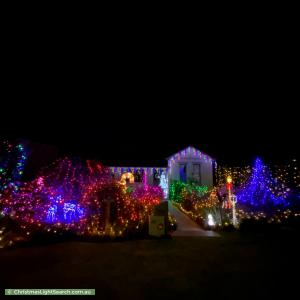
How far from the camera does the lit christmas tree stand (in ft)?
45.0

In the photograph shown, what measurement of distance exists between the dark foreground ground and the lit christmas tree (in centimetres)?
512

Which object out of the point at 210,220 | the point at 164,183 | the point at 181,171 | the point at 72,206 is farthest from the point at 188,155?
the point at 72,206

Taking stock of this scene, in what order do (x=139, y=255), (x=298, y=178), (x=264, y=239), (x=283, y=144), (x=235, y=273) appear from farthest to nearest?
(x=283, y=144), (x=298, y=178), (x=264, y=239), (x=139, y=255), (x=235, y=273)

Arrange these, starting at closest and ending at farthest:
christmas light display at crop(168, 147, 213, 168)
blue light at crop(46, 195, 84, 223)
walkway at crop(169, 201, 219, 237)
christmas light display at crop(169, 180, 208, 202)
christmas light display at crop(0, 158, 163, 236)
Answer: christmas light display at crop(0, 158, 163, 236) → blue light at crop(46, 195, 84, 223) → walkway at crop(169, 201, 219, 237) → christmas light display at crop(169, 180, 208, 202) → christmas light display at crop(168, 147, 213, 168)

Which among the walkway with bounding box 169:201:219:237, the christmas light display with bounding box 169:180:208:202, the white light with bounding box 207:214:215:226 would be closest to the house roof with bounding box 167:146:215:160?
the christmas light display with bounding box 169:180:208:202

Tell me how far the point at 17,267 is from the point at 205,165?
1758cm

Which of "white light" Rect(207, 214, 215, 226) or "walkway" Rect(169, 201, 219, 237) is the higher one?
"white light" Rect(207, 214, 215, 226)

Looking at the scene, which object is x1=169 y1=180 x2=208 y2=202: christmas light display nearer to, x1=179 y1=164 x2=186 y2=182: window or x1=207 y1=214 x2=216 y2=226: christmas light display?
x1=179 y1=164 x2=186 y2=182: window

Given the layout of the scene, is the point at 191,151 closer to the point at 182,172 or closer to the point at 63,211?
the point at 182,172

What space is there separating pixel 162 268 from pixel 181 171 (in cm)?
1600

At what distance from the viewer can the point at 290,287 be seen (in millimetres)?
4977

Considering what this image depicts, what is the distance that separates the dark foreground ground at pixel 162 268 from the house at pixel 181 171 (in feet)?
41.7

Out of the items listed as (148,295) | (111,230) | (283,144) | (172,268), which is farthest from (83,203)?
(283,144)

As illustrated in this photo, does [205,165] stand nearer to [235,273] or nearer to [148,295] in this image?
[235,273]
